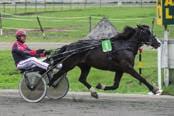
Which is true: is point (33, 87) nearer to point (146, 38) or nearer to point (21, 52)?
point (21, 52)

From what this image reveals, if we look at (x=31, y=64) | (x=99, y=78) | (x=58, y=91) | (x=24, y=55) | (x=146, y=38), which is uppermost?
(x=146, y=38)

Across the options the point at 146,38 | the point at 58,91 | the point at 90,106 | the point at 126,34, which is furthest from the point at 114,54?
the point at 58,91

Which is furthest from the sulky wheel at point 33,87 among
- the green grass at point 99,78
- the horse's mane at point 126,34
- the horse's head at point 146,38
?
the horse's head at point 146,38

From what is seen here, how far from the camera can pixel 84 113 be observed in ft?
36.4

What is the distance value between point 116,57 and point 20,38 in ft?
7.23

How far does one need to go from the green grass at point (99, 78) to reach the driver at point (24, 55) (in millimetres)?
2308

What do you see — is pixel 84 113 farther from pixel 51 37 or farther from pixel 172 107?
pixel 51 37

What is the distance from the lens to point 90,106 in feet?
39.6

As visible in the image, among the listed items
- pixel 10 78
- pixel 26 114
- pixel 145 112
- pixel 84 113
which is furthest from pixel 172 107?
pixel 10 78

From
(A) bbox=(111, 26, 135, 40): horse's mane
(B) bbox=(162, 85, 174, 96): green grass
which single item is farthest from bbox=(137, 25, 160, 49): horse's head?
(B) bbox=(162, 85, 174, 96): green grass

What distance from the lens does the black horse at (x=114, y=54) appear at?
1246cm

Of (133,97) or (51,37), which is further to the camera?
(51,37)

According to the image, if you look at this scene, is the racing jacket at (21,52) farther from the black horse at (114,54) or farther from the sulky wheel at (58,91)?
the sulky wheel at (58,91)

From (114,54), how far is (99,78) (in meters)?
3.92
